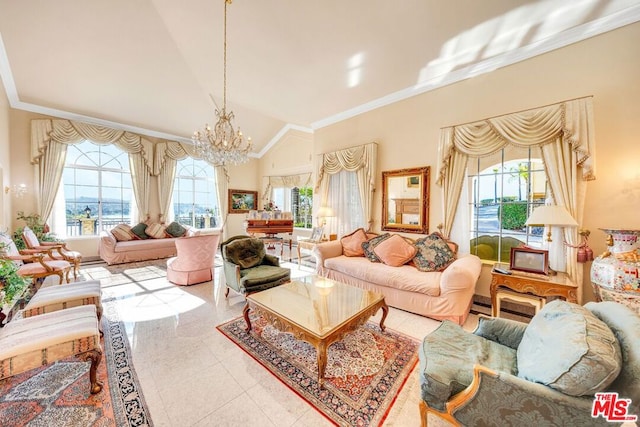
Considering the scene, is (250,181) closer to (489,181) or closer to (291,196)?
(291,196)

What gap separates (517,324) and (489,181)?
95.0 inches

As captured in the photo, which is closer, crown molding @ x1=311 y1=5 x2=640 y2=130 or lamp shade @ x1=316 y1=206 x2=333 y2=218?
crown molding @ x1=311 y1=5 x2=640 y2=130

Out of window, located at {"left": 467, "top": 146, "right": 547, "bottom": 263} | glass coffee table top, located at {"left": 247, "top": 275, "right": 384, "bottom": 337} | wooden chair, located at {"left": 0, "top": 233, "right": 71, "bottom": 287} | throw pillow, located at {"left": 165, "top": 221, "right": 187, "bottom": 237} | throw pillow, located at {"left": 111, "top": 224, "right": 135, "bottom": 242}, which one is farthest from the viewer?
throw pillow, located at {"left": 165, "top": 221, "right": 187, "bottom": 237}

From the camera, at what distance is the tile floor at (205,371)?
64.2 inches

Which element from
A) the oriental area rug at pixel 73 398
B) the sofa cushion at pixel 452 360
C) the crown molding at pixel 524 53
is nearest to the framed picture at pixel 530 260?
the sofa cushion at pixel 452 360

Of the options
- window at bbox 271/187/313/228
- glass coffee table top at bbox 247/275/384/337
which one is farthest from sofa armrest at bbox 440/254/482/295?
window at bbox 271/187/313/228

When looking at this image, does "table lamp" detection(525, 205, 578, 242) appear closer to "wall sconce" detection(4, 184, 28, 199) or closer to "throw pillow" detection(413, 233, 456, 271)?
"throw pillow" detection(413, 233, 456, 271)

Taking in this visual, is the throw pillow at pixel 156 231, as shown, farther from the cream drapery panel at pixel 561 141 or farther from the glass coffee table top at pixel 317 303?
the cream drapery panel at pixel 561 141

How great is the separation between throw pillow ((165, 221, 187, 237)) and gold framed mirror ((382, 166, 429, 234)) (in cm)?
583

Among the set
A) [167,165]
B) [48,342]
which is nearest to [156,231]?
[167,165]

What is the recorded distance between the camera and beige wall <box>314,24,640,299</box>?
2.54 m

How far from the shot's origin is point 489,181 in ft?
11.5

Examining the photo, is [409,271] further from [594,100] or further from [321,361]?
[594,100]

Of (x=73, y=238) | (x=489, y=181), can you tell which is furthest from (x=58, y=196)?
(x=489, y=181)
